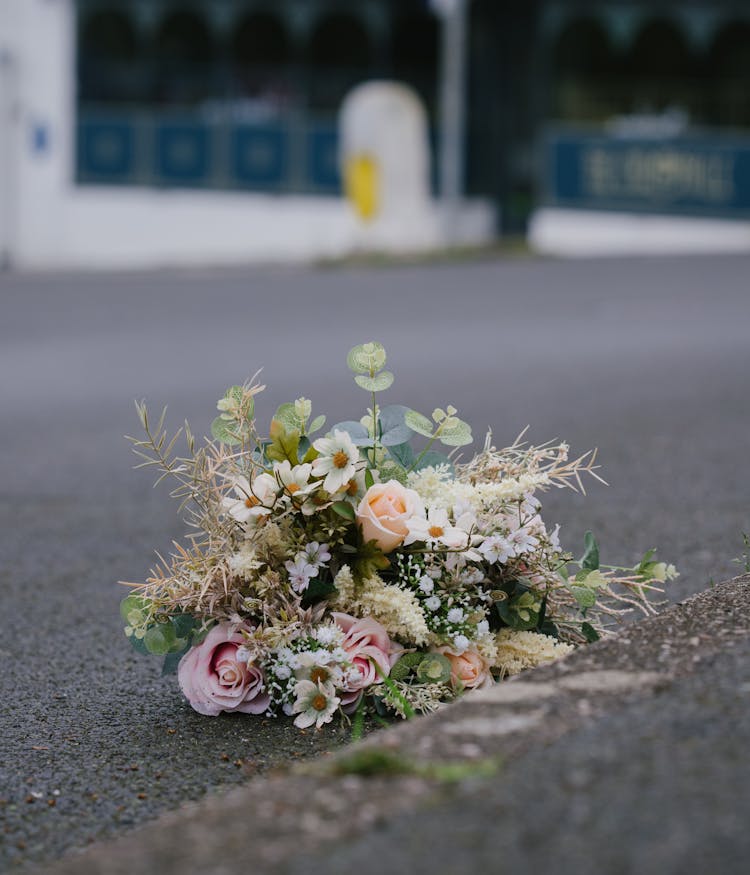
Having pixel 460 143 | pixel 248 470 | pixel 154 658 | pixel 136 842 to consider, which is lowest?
pixel 154 658

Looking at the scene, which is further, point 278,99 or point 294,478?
point 278,99

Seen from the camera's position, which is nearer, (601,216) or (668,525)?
(668,525)

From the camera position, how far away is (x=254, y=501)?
140 inches

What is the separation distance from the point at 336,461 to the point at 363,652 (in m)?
0.41

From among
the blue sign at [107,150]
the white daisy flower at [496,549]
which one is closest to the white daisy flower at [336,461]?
the white daisy flower at [496,549]

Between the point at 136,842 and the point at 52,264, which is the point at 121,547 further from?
the point at 52,264

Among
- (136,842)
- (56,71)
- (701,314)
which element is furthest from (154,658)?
(56,71)

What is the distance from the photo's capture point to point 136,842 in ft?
7.18

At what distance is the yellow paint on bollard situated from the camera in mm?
21859

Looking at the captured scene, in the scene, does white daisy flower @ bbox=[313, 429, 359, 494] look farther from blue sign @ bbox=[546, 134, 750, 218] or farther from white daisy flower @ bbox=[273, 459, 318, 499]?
blue sign @ bbox=[546, 134, 750, 218]

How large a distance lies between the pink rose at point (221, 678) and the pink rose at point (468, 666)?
1.32ft

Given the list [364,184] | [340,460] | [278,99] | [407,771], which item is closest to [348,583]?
[340,460]

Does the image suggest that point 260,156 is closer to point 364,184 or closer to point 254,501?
point 364,184

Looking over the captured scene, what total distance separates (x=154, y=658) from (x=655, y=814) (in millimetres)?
2342
